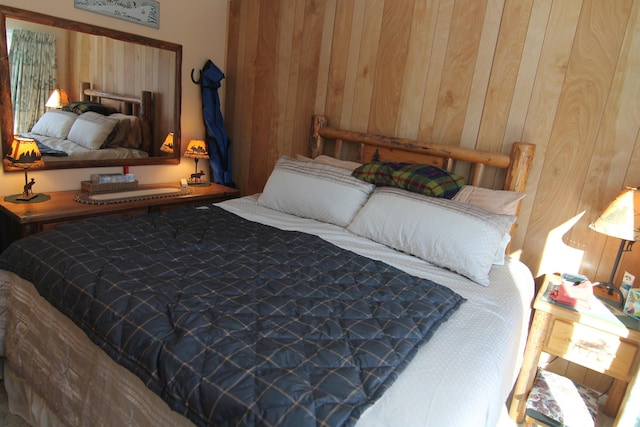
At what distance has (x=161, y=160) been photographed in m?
2.96

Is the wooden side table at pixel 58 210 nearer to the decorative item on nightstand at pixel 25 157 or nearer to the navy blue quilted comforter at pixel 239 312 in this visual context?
the decorative item on nightstand at pixel 25 157

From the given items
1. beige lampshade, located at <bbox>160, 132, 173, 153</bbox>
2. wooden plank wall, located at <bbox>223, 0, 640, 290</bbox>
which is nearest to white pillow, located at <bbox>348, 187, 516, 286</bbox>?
wooden plank wall, located at <bbox>223, 0, 640, 290</bbox>

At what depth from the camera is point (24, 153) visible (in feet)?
7.05

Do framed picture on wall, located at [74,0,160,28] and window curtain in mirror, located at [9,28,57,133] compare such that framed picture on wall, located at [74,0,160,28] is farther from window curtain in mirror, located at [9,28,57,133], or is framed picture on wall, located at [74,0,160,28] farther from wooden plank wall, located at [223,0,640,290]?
wooden plank wall, located at [223,0,640,290]

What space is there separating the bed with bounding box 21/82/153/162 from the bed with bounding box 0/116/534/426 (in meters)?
0.98

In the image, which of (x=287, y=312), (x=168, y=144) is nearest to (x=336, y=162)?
(x=168, y=144)

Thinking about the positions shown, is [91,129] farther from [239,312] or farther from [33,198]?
[239,312]

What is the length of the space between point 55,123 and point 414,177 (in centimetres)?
212

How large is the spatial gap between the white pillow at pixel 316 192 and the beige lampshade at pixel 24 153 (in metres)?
1.26

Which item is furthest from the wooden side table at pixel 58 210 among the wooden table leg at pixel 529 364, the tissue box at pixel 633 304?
the tissue box at pixel 633 304

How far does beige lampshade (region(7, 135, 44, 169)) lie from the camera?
2127 millimetres

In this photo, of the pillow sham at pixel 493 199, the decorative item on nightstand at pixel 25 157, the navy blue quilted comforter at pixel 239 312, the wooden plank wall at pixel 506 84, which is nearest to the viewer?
the navy blue quilted comforter at pixel 239 312

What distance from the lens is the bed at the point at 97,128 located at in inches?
92.8

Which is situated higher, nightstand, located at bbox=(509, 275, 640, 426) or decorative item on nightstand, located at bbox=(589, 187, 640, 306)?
decorative item on nightstand, located at bbox=(589, 187, 640, 306)
